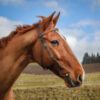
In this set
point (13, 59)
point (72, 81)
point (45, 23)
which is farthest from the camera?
point (45, 23)

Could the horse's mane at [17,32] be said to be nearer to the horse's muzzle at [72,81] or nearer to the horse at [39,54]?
the horse at [39,54]

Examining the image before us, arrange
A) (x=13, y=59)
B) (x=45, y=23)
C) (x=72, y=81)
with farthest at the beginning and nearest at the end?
(x=45, y=23) → (x=13, y=59) → (x=72, y=81)

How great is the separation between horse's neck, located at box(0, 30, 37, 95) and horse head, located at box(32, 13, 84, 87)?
137 millimetres

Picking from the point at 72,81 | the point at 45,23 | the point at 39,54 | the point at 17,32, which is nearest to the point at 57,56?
the point at 39,54

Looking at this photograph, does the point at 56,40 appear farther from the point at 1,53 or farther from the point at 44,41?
the point at 1,53

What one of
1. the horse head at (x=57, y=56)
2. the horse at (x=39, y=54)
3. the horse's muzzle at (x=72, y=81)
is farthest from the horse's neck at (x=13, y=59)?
the horse's muzzle at (x=72, y=81)

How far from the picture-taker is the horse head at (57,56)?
4.94 metres

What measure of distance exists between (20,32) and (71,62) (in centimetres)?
85

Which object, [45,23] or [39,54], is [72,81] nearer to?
[39,54]

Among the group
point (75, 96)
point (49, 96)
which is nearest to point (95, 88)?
point (75, 96)

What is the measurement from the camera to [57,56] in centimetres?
503

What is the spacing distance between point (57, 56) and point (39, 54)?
0.24m

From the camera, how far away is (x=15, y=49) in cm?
514

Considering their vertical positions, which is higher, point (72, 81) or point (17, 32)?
point (17, 32)
